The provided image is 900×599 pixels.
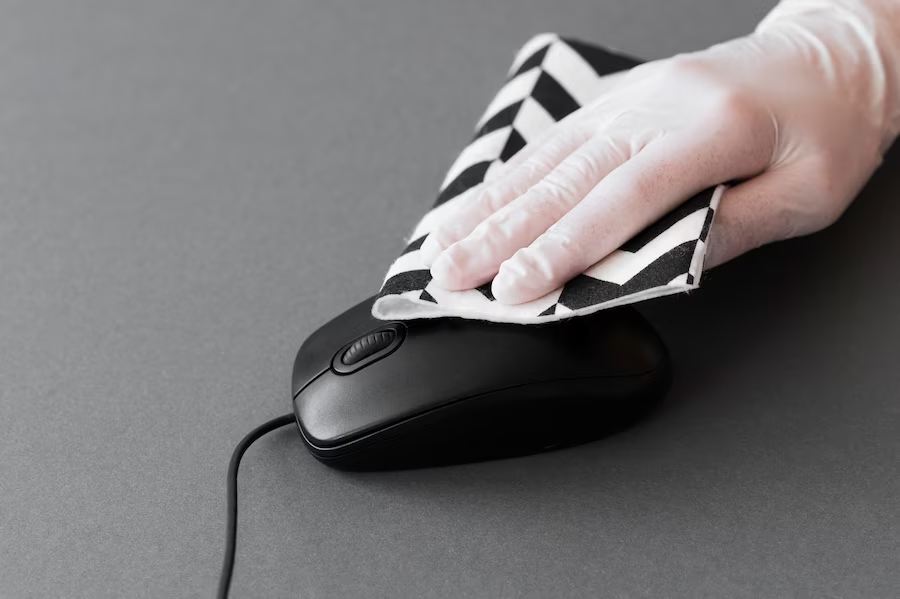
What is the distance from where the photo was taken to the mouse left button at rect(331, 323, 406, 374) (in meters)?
0.64

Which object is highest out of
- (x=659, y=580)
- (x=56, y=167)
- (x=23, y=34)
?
(x=23, y=34)

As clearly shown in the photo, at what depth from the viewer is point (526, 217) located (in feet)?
2.24

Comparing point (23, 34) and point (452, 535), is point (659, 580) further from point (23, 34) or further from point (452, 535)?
point (23, 34)

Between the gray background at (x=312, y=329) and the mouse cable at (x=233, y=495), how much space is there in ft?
0.05

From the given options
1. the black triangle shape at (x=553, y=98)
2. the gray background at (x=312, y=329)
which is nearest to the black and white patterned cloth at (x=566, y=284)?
the black triangle shape at (x=553, y=98)

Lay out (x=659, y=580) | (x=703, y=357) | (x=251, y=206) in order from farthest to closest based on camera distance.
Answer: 1. (x=251, y=206)
2. (x=703, y=357)
3. (x=659, y=580)

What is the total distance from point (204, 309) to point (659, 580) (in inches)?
16.9

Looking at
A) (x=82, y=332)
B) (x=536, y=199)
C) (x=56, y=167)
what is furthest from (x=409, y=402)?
(x=56, y=167)

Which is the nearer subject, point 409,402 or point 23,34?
point 409,402

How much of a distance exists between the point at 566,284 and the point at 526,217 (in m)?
0.07

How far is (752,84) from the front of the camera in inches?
29.7

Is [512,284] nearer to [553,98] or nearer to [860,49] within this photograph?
[553,98]

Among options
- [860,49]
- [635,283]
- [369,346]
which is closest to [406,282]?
[369,346]

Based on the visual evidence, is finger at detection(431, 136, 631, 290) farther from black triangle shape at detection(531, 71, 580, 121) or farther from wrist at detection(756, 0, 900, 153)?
wrist at detection(756, 0, 900, 153)
